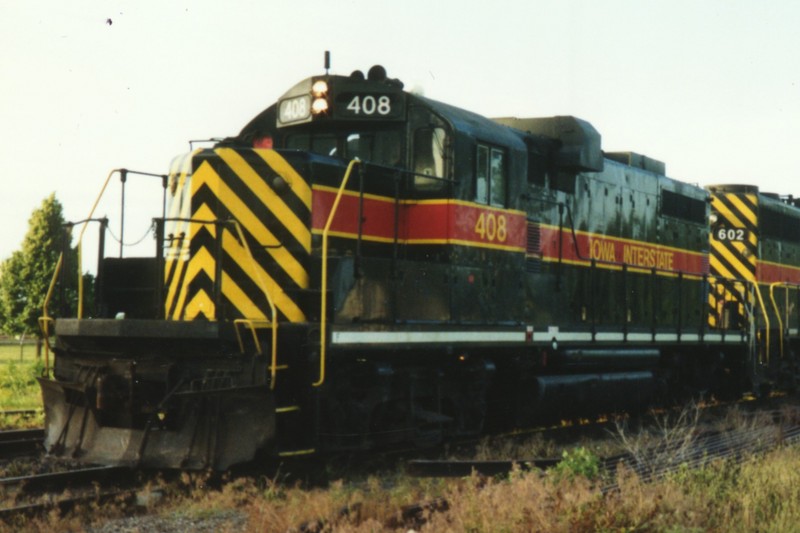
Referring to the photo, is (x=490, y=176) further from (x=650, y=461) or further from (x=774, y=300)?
(x=774, y=300)

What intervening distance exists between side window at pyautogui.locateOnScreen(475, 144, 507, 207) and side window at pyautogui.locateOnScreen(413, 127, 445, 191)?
507 millimetres

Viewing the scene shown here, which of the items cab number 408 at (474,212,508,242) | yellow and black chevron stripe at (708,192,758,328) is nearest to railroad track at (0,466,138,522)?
cab number 408 at (474,212,508,242)

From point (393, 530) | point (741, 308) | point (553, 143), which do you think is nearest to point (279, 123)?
point (553, 143)

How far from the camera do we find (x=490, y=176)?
984 cm

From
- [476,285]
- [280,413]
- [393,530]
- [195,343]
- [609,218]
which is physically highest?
[609,218]

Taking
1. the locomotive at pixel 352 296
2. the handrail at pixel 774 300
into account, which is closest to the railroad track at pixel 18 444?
the locomotive at pixel 352 296

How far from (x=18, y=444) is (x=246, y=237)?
11.1 feet

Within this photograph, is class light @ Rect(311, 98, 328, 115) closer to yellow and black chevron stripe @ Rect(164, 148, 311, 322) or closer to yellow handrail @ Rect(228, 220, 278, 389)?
yellow and black chevron stripe @ Rect(164, 148, 311, 322)

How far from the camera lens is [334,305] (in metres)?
8.05

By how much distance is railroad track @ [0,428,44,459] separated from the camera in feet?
31.1

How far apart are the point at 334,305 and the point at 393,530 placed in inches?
104

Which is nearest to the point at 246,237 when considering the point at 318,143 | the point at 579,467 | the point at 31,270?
the point at 318,143

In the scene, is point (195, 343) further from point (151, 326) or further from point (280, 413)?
point (280, 413)

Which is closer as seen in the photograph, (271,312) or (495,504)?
(495,504)
